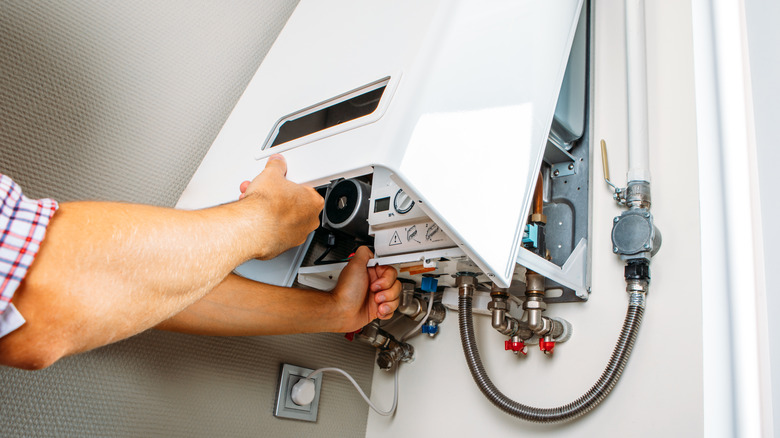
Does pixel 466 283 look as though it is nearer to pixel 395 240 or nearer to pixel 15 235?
pixel 395 240

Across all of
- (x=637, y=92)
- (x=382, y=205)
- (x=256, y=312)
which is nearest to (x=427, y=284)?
(x=382, y=205)

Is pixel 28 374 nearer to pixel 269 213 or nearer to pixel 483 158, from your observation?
pixel 269 213

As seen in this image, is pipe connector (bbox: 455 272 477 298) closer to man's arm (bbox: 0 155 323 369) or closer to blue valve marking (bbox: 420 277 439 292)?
blue valve marking (bbox: 420 277 439 292)

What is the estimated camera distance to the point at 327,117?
0.91 m

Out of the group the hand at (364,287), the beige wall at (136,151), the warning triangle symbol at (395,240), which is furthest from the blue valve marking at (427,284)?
the beige wall at (136,151)

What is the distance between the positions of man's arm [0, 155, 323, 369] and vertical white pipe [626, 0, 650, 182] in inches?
29.4

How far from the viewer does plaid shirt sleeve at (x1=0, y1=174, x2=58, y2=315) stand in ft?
1.46

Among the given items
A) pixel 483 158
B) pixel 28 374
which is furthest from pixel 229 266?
pixel 28 374

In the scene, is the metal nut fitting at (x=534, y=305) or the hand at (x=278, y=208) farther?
the metal nut fitting at (x=534, y=305)

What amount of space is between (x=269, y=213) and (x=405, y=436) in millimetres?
758

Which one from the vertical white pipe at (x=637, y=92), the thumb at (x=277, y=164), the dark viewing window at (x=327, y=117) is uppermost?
the vertical white pipe at (x=637, y=92)

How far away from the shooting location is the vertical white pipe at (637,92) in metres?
0.98

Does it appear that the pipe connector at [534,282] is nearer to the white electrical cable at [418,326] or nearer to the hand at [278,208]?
the white electrical cable at [418,326]

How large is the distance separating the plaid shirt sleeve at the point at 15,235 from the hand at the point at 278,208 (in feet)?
0.80
